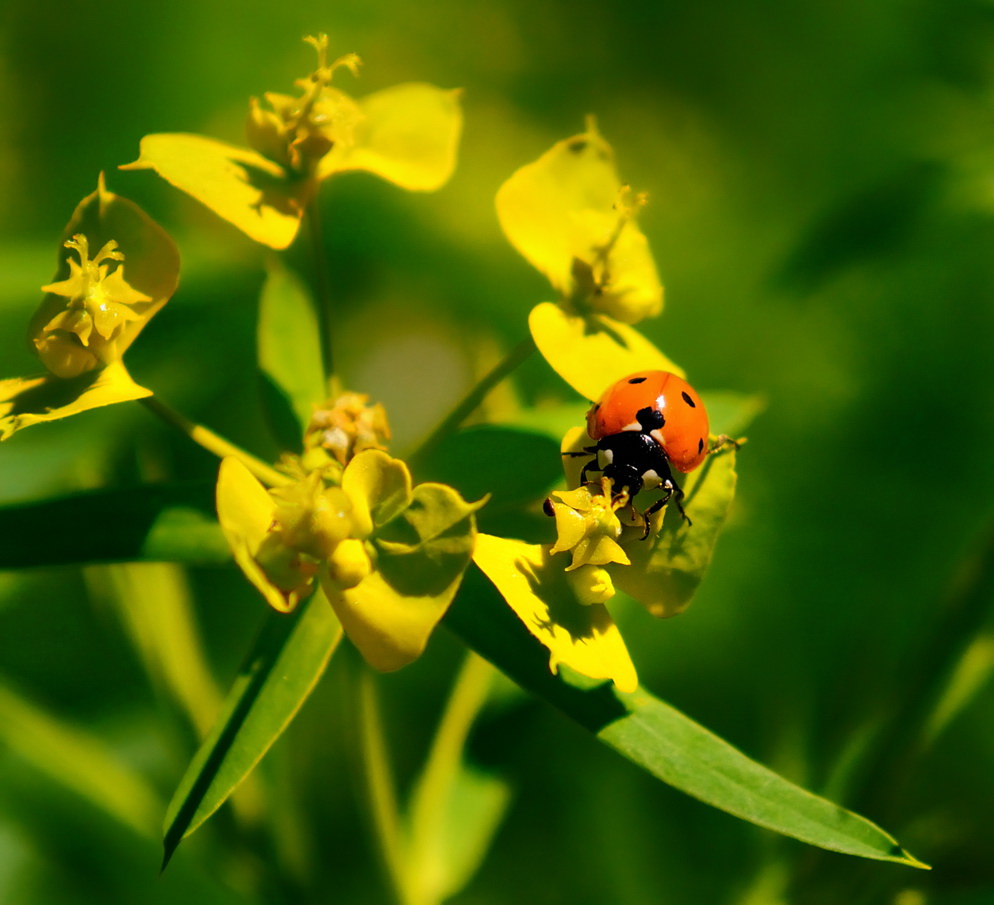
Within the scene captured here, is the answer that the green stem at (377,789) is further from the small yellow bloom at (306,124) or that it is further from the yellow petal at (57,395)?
the small yellow bloom at (306,124)

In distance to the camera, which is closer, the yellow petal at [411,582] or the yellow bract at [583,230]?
the yellow petal at [411,582]

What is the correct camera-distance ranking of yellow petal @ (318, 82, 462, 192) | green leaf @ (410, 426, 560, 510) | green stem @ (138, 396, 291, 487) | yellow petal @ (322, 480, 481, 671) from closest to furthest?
1. yellow petal @ (322, 480, 481, 671)
2. green stem @ (138, 396, 291, 487)
3. green leaf @ (410, 426, 560, 510)
4. yellow petal @ (318, 82, 462, 192)

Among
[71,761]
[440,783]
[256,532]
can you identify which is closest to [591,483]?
[256,532]

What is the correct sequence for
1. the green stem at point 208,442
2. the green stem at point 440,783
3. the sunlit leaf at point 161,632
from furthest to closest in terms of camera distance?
1. the sunlit leaf at point 161,632
2. the green stem at point 440,783
3. the green stem at point 208,442

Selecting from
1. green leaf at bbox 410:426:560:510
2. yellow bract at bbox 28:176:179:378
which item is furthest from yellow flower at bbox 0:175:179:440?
green leaf at bbox 410:426:560:510

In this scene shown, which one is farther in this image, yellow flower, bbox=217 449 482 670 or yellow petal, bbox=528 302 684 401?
yellow petal, bbox=528 302 684 401

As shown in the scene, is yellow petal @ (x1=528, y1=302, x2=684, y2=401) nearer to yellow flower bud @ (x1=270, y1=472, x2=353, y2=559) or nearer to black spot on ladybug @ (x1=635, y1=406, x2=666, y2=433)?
black spot on ladybug @ (x1=635, y1=406, x2=666, y2=433)

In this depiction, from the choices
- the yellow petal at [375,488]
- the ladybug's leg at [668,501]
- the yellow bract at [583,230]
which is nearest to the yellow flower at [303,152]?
the yellow bract at [583,230]
